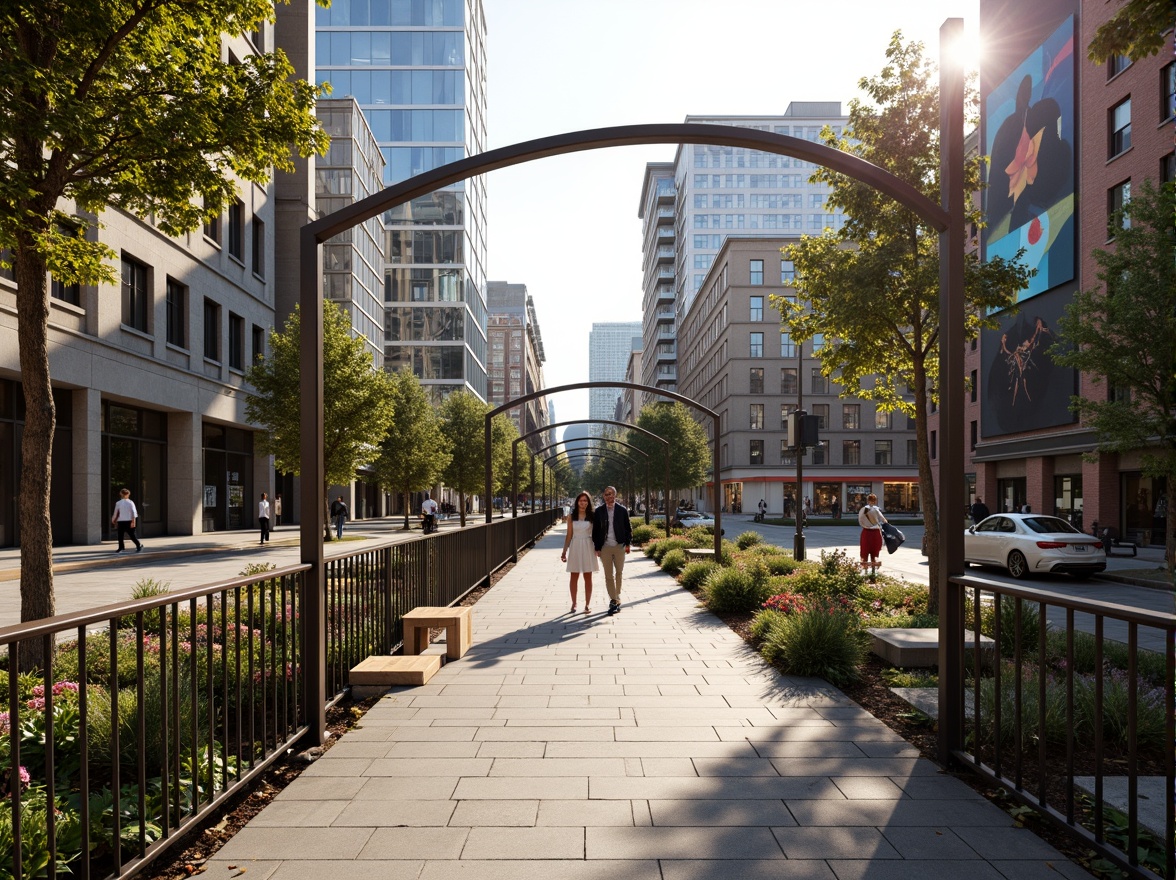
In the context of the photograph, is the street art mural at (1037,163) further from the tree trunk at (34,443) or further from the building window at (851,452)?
the tree trunk at (34,443)

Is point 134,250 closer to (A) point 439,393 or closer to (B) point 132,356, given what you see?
(B) point 132,356

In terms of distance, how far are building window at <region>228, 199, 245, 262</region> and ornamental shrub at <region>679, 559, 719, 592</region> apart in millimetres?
25604

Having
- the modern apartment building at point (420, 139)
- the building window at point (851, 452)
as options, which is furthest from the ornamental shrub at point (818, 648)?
the building window at point (851, 452)

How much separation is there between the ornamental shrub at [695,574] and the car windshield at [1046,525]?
8.97m

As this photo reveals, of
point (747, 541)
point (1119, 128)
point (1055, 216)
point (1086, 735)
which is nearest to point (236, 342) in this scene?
point (747, 541)

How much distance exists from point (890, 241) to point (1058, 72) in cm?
2934

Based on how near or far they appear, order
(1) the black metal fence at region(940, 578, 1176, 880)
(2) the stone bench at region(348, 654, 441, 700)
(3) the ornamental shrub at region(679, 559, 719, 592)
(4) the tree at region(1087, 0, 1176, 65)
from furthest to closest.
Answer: (3) the ornamental shrub at region(679, 559, 719, 592) < (2) the stone bench at region(348, 654, 441, 700) < (4) the tree at region(1087, 0, 1176, 65) < (1) the black metal fence at region(940, 578, 1176, 880)

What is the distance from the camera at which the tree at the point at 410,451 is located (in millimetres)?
38531

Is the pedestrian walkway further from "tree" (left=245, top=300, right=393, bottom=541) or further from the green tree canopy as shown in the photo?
the green tree canopy

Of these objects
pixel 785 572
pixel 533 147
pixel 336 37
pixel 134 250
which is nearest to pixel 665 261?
pixel 336 37

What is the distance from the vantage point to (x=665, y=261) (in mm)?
119375

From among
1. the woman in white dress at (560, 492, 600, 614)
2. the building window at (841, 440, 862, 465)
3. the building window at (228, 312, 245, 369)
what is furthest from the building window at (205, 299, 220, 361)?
the building window at (841, 440, 862, 465)

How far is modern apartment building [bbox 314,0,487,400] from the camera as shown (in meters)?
69.1

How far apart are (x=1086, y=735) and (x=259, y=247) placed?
36.4 metres
